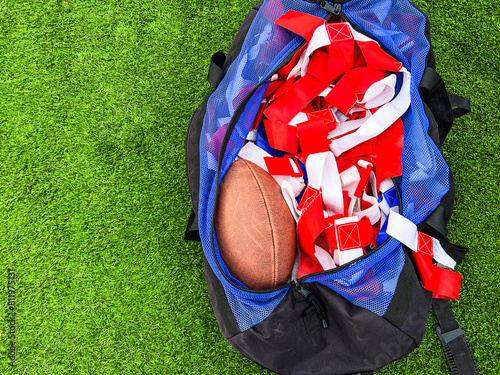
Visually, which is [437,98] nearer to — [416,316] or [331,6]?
[331,6]

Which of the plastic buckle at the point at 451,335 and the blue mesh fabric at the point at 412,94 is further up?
the blue mesh fabric at the point at 412,94

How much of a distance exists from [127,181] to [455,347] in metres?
1.26

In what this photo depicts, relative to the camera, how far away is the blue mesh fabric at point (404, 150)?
0.93m

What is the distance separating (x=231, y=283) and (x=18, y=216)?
874 mm

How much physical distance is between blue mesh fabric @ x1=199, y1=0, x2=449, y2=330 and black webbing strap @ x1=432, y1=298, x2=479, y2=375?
0.43 m

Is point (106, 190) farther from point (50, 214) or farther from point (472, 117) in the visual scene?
point (472, 117)

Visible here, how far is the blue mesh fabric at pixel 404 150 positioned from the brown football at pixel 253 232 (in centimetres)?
3

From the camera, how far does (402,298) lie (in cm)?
94

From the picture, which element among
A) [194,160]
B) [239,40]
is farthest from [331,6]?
[194,160]

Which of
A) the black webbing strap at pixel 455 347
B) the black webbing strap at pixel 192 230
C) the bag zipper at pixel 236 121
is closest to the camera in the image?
the bag zipper at pixel 236 121

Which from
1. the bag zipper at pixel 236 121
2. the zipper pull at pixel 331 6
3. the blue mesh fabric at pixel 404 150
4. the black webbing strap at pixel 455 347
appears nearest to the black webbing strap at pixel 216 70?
the blue mesh fabric at pixel 404 150

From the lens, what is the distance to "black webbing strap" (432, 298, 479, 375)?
47.0 inches

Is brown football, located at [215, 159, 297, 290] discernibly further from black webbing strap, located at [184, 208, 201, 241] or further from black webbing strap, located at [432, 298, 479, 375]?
black webbing strap, located at [432, 298, 479, 375]

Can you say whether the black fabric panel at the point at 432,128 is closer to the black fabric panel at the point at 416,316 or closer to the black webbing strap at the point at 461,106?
the black webbing strap at the point at 461,106
